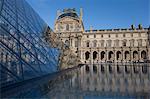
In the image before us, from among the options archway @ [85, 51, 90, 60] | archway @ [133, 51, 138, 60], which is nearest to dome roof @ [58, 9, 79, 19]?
archway @ [85, 51, 90, 60]

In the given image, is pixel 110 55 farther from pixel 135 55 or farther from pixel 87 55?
pixel 135 55

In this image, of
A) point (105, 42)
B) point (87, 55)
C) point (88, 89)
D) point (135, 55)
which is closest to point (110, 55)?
point (105, 42)

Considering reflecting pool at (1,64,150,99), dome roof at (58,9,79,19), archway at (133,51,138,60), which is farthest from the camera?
dome roof at (58,9,79,19)

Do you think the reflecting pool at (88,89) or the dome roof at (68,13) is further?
the dome roof at (68,13)

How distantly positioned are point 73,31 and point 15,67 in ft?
210

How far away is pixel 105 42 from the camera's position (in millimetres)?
71250

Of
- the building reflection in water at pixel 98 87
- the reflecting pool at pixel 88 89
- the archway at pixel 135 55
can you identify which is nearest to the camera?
the reflecting pool at pixel 88 89

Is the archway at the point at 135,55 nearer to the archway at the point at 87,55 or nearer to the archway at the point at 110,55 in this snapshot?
the archway at the point at 110,55

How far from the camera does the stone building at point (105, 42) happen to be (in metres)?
67.5

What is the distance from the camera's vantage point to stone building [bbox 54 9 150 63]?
221ft

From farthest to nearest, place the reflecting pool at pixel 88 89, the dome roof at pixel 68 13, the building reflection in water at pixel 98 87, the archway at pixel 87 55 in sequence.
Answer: the dome roof at pixel 68 13, the archway at pixel 87 55, the building reflection in water at pixel 98 87, the reflecting pool at pixel 88 89

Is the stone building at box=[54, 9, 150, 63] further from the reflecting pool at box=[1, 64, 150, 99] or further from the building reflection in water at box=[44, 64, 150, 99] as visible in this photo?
the reflecting pool at box=[1, 64, 150, 99]

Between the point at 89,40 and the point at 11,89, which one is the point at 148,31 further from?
the point at 11,89

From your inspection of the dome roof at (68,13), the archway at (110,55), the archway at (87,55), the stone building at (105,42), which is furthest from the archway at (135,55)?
the dome roof at (68,13)
